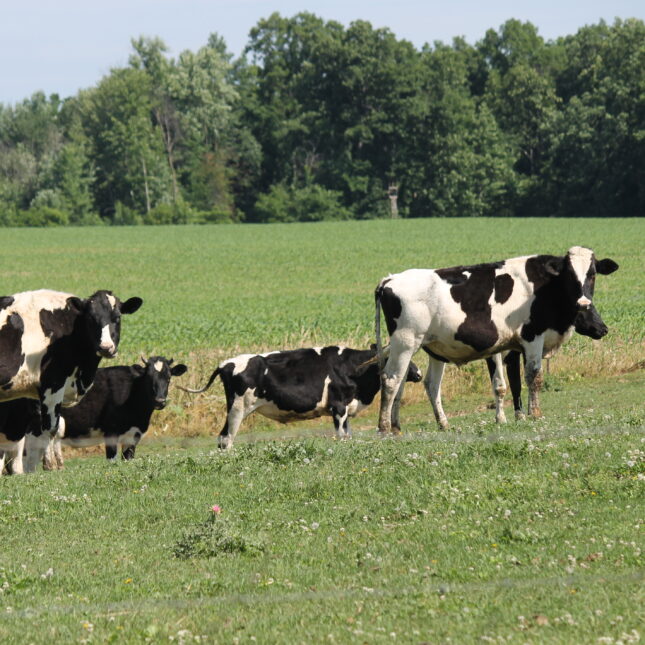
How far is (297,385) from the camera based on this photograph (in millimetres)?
20500

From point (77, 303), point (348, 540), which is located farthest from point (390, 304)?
point (348, 540)

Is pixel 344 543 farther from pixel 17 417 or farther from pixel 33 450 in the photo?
pixel 33 450

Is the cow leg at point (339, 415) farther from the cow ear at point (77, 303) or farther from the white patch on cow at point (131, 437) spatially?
the cow ear at point (77, 303)

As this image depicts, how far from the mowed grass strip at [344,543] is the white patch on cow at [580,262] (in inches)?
148

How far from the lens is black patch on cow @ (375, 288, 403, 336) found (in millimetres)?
18344

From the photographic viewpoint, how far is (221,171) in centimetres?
14450

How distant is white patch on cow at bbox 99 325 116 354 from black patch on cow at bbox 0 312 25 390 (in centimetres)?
112

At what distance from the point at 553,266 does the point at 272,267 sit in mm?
54241

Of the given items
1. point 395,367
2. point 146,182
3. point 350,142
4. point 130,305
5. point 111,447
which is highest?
point 350,142

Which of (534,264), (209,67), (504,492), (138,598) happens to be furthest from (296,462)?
(209,67)

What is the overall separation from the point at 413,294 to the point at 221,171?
128 m

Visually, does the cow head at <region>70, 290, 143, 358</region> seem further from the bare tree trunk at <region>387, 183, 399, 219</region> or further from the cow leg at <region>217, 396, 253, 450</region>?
the bare tree trunk at <region>387, 183, 399, 219</region>

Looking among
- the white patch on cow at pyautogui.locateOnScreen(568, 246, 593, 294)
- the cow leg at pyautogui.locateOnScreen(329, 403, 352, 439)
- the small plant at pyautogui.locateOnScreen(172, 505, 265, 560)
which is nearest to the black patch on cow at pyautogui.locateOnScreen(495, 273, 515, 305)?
the white patch on cow at pyautogui.locateOnScreen(568, 246, 593, 294)

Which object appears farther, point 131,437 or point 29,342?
point 131,437
